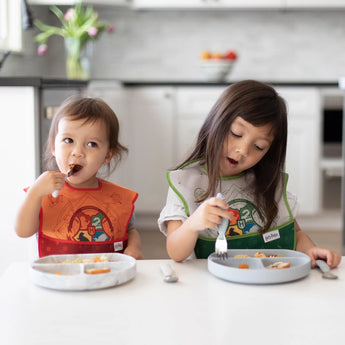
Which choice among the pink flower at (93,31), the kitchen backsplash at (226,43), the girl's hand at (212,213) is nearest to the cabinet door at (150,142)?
the pink flower at (93,31)

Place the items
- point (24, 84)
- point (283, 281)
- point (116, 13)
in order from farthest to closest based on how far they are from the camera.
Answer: point (116, 13), point (24, 84), point (283, 281)

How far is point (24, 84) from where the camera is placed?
2189 millimetres

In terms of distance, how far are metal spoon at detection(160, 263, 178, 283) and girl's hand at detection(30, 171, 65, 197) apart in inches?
11.5

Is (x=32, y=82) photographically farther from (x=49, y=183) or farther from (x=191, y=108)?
(x=191, y=108)

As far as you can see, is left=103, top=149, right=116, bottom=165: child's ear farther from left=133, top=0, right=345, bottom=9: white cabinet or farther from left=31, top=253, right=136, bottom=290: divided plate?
left=133, top=0, right=345, bottom=9: white cabinet

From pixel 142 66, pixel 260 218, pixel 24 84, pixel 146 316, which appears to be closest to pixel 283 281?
pixel 146 316

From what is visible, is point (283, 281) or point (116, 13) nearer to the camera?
point (283, 281)

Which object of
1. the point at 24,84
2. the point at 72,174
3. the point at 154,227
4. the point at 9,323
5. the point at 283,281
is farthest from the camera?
the point at 154,227

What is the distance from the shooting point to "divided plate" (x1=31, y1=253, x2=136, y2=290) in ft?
2.73

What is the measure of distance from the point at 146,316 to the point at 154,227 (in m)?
3.40

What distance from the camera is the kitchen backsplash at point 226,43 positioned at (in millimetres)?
4496

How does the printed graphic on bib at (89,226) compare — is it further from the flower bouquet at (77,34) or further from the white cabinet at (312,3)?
the white cabinet at (312,3)

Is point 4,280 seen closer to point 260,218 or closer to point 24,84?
point 260,218

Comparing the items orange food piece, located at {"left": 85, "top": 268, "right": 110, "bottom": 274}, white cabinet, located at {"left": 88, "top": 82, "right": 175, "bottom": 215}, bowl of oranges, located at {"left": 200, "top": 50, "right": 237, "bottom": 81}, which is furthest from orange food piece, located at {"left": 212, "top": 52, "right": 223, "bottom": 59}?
orange food piece, located at {"left": 85, "top": 268, "right": 110, "bottom": 274}
